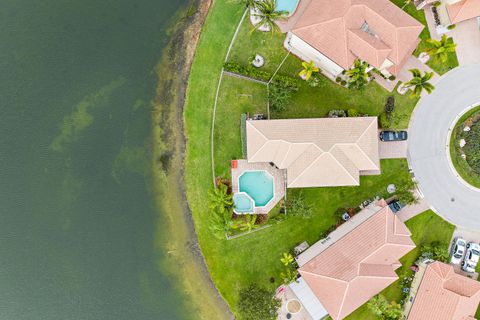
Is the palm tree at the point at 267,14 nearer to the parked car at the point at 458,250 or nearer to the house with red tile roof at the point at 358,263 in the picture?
the house with red tile roof at the point at 358,263

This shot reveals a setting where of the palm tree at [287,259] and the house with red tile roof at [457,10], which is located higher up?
the house with red tile roof at [457,10]

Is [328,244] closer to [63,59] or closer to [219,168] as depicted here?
[219,168]

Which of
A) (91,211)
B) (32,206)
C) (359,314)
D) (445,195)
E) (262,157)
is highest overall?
(32,206)

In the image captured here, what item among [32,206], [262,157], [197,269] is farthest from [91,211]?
[262,157]

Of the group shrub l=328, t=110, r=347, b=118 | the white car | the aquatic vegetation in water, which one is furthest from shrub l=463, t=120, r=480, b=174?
the aquatic vegetation in water

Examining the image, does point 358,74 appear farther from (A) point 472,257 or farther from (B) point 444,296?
(B) point 444,296

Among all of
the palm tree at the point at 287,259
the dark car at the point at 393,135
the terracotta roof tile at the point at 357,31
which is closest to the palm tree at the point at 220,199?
the palm tree at the point at 287,259

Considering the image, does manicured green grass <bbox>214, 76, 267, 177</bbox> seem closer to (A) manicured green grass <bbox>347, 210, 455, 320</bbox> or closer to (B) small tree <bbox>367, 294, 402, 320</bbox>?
(B) small tree <bbox>367, 294, 402, 320</bbox>
